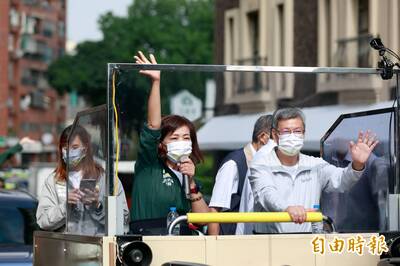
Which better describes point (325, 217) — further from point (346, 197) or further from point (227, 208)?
point (227, 208)

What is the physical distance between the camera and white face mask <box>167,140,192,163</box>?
23.4ft

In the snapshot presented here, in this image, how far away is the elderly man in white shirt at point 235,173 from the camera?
7559 mm

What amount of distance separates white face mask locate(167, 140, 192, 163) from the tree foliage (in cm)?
8049

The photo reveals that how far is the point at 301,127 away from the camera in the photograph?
689 centimetres

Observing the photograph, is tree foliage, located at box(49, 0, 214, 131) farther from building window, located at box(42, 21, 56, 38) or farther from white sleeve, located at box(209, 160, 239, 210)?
white sleeve, located at box(209, 160, 239, 210)

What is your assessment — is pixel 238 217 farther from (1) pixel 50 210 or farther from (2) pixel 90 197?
(1) pixel 50 210

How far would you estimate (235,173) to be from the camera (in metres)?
7.75

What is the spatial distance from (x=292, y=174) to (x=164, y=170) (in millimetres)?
720

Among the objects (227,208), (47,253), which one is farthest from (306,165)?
(47,253)

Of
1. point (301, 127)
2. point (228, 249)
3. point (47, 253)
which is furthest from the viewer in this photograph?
point (47, 253)

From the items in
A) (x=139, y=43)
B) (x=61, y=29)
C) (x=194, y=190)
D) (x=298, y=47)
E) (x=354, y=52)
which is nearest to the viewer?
(x=194, y=190)

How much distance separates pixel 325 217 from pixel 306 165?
14.0 inches

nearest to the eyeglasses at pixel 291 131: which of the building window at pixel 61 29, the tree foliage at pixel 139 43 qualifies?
the tree foliage at pixel 139 43

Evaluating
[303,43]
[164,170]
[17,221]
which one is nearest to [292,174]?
[164,170]
